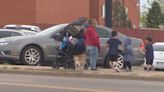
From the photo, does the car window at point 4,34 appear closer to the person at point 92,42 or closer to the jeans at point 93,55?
the person at point 92,42

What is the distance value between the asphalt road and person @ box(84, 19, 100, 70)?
1552 mm

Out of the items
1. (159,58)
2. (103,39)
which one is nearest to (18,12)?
(159,58)

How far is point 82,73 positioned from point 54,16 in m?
36.4

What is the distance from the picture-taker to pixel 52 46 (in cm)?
1936

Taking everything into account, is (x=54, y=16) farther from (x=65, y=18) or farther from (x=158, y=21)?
(x=158, y=21)

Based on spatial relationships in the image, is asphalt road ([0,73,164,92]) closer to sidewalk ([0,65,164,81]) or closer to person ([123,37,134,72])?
sidewalk ([0,65,164,81])

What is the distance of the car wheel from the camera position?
1930 centimetres

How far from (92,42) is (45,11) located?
3407 centimetres

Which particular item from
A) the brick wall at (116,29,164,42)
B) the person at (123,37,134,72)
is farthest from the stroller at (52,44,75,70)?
the brick wall at (116,29,164,42)

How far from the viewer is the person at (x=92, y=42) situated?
709 inches

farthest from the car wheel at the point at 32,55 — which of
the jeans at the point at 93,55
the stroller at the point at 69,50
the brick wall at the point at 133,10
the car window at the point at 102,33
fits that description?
the brick wall at the point at 133,10

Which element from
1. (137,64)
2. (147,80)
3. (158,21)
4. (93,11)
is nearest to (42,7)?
(93,11)

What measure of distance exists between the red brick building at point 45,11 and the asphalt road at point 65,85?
2937 centimetres

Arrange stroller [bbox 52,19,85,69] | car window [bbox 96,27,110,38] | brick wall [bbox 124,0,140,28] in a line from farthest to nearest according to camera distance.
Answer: brick wall [bbox 124,0,140,28]
car window [bbox 96,27,110,38]
stroller [bbox 52,19,85,69]
